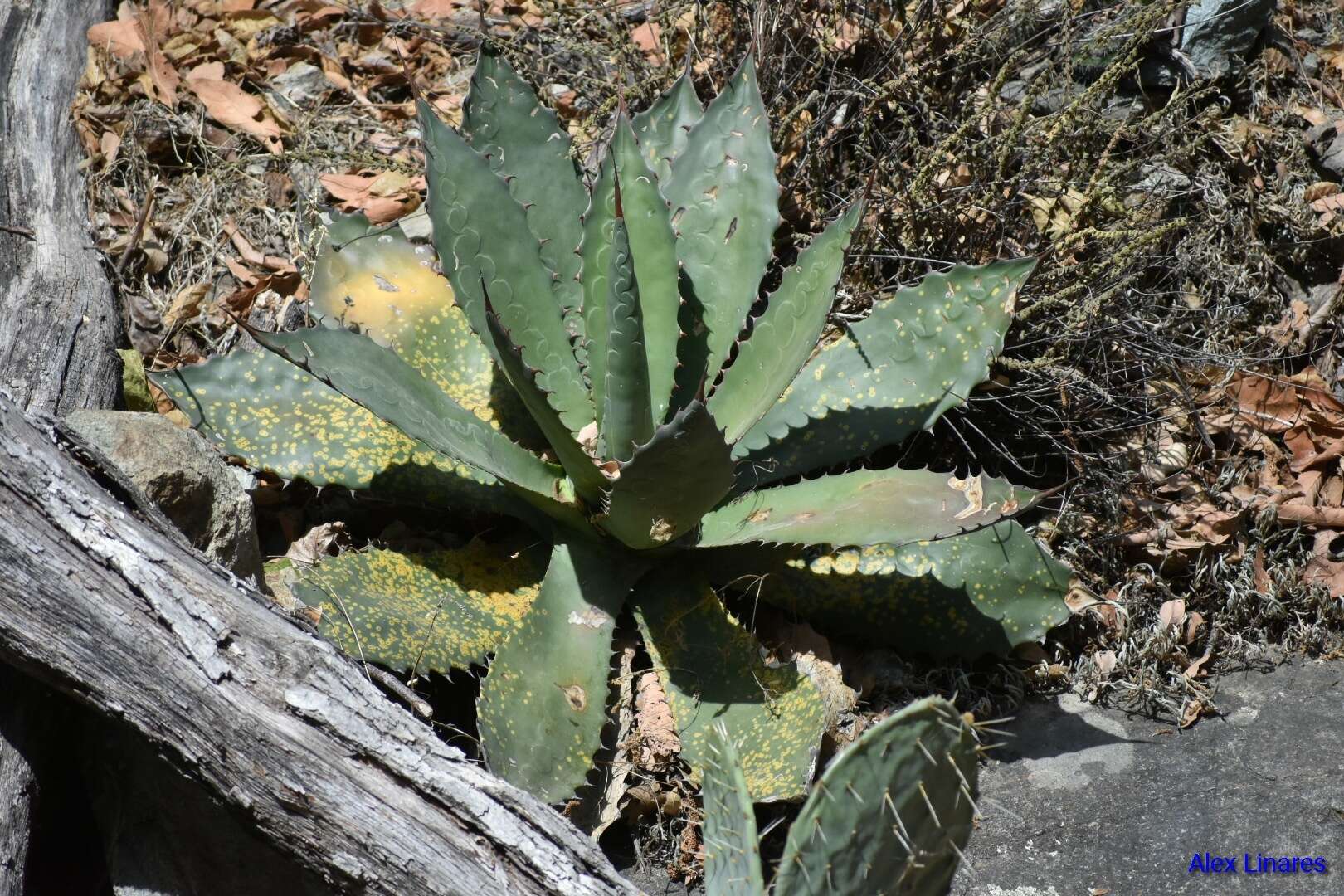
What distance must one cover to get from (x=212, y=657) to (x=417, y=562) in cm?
60

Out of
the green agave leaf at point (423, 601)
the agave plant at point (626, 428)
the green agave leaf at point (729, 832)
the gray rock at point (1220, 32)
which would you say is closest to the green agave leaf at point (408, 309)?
the agave plant at point (626, 428)

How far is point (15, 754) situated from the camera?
1881mm

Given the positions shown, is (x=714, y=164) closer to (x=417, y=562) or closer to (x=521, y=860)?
(x=417, y=562)

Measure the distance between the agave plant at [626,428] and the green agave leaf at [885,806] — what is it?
0.44m

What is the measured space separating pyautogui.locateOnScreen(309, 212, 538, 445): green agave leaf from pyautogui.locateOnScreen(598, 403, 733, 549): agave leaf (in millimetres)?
494

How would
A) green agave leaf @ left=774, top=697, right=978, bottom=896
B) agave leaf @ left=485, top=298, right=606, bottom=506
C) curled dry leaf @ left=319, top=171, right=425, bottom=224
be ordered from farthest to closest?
1. curled dry leaf @ left=319, top=171, right=425, bottom=224
2. agave leaf @ left=485, top=298, right=606, bottom=506
3. green agave leaf @ left=774, top=697, right=978, bottom=896

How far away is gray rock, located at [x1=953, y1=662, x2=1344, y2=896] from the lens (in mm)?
2066

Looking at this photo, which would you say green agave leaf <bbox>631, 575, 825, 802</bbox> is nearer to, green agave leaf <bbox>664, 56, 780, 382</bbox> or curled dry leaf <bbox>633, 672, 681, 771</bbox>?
curled dry leaf <bbox>633, 672, 681, 771</bbox>

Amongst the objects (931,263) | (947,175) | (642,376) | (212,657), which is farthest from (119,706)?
(947,175)

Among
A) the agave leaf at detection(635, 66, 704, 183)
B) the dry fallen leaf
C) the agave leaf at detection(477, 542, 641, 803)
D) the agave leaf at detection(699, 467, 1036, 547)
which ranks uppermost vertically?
the dry fallen leaf

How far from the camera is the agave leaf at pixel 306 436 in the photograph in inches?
91.2

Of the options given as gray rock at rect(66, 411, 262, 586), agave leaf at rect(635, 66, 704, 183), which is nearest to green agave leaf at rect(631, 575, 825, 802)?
gray rock at rect(66, 411, 262, 586)

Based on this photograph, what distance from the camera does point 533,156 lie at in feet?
7.92

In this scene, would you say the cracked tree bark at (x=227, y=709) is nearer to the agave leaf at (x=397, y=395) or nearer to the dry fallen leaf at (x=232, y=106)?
the agave leaf at (x=397, y=395)
